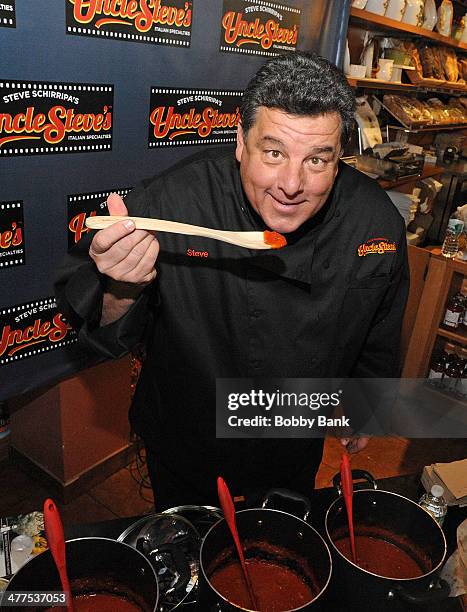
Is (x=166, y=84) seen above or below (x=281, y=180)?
above

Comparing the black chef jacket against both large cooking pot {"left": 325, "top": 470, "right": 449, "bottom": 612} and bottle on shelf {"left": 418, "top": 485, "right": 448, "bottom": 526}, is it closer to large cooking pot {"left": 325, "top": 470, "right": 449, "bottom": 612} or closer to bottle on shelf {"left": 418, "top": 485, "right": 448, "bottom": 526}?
bottle on shelf {"left": 418, "top": 485, "right": 448, "bottom": 526}

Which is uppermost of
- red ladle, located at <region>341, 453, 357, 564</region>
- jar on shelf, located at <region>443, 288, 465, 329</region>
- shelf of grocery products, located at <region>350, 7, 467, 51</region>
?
shelf of grocery products, located at <region>350, 7, 467, 51</region>

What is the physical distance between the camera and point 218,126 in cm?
247

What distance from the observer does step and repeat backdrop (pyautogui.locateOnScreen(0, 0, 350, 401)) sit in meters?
1.70

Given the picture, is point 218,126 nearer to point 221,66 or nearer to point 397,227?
point 221,66

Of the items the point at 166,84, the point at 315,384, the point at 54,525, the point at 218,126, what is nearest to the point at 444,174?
the point at 218,126

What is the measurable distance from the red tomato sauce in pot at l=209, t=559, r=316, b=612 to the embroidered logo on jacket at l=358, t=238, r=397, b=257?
37.1 inches

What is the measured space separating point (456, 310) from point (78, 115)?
2563 mm

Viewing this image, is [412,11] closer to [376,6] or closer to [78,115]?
[376,6]

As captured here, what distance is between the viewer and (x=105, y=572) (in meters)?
0.79

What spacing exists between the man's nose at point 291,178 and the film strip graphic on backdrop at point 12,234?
101cm

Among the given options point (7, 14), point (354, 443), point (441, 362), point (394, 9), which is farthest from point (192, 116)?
point (441, 362)

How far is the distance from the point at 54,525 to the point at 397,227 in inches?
49.7

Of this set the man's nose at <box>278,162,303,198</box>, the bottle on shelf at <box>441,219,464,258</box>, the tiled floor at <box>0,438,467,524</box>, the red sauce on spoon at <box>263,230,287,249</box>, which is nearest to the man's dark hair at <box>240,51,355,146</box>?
the man's nose at <box>278,162,303,198</box>
